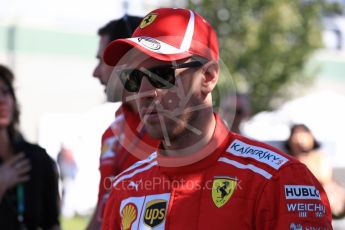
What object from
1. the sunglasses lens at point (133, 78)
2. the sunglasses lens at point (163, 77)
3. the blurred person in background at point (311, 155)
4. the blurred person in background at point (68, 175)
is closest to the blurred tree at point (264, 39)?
the blurred person in background at point (68, 175)

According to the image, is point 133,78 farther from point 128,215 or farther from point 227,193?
point 227,193

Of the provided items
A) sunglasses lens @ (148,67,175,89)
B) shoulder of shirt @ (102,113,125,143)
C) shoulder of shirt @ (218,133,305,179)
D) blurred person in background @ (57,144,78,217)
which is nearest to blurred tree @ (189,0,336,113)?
blurred person in background @ (57,144,78,217)

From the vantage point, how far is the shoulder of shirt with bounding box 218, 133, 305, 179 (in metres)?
2.33

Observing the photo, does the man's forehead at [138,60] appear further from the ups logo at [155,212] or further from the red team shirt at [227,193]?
the ups logo at [155,212]

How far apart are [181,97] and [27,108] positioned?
23.5 metres

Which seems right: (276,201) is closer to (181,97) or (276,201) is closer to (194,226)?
(194,226)

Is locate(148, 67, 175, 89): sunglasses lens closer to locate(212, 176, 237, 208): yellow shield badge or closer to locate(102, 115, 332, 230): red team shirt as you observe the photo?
locate(102, 115, 332, 230): red team shirt

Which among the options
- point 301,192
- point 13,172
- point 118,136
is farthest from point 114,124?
point 301,192

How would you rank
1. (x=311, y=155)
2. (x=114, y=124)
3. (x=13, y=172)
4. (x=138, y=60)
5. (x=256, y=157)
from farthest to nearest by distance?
(x=311, y=155) < (x=13, y=172) < (x=114, y=124) < (x=138, y=60) < (x=256, y=157)

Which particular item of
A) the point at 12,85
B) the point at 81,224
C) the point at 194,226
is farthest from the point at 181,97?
the point at 81,224

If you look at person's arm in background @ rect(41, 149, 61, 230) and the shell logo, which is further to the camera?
person's arm in background @ rect(41, 149, 61, 230)

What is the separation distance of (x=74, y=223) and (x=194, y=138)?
508 inches

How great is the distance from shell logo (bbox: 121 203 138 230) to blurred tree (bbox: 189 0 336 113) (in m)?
19.7

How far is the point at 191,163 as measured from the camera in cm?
249
